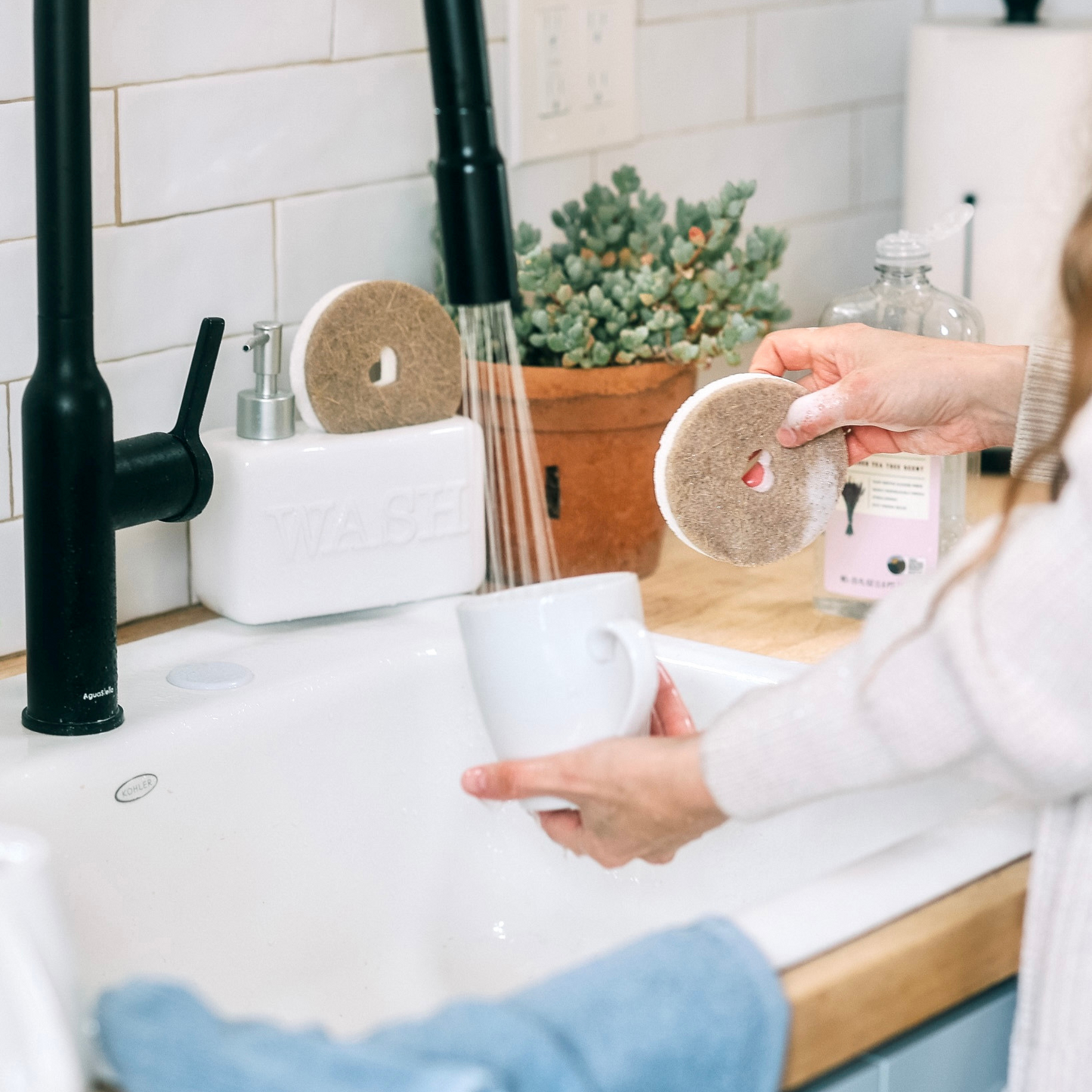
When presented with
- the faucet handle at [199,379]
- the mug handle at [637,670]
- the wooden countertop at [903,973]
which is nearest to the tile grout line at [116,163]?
the faucet handle at [199,379]

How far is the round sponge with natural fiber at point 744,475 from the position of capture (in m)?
0.89

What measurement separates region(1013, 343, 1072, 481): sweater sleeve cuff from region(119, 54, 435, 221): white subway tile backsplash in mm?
435

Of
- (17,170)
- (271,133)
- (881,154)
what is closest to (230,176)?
(271,133)

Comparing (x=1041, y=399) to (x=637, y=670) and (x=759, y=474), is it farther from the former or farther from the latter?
(x=637, y=670)

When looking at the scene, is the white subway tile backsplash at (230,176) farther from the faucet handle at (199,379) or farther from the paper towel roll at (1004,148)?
the paper towel roll at (1004,148)

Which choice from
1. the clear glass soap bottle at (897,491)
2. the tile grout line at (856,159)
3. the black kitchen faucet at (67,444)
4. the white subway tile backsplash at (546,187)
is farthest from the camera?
the tile grout line at (856,159)

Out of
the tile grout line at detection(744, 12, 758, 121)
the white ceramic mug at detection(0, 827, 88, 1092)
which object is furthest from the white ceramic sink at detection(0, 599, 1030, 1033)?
the tile grout line at detection(744, 12, 758, 121)

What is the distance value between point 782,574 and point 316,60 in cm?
48

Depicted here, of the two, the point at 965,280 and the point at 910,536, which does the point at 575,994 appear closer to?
the point at 910,536

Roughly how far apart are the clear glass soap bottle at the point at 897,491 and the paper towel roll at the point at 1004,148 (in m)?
0.26

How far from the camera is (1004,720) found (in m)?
0.56

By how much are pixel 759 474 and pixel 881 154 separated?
0.67m

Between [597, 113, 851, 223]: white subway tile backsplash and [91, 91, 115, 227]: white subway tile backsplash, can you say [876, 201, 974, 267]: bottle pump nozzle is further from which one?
[91, 91, 115, 227]: white subway tile backsplash

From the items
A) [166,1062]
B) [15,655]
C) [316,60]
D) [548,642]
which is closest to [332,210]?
[316,60]
